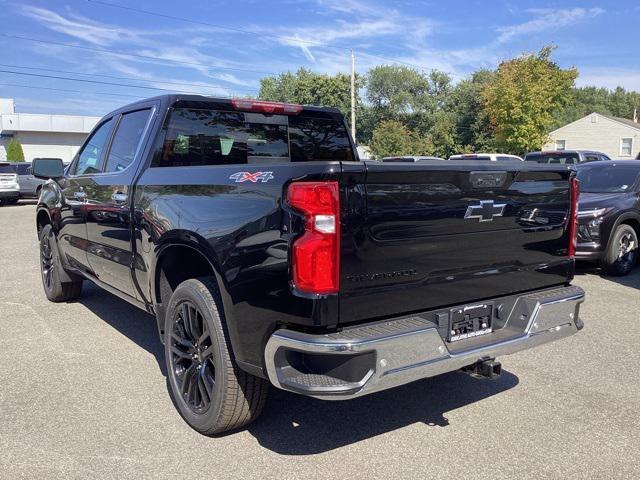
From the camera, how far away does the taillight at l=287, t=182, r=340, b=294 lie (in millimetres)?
2611

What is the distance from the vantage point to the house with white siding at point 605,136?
41.7 metres

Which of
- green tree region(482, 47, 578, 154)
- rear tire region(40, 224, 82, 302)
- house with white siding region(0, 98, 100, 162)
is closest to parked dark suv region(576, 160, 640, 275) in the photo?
rear tire region(40, 224, 82, 302)

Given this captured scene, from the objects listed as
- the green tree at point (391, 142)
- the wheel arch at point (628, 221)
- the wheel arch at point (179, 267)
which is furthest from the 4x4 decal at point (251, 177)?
the green tree at point (391, 142)

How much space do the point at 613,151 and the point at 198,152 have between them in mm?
45321

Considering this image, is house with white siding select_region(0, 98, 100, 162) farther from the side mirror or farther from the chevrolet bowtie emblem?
the chevrolet bowtie emblem

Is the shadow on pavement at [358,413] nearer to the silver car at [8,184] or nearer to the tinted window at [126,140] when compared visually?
the tinted window at [126,140]

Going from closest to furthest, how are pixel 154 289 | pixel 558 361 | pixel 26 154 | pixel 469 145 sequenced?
pixel 154 289, pixel 558 361, pixel 26 154, pixel 469 145

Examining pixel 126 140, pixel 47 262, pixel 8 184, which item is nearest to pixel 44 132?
pixel 8 184

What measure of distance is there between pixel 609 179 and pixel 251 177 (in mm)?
7985

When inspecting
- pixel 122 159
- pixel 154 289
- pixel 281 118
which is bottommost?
pixel 154 289

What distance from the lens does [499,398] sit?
3.99 meters

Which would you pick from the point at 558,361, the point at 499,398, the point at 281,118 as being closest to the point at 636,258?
the point at 558,361

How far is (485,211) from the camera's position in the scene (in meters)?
3.20

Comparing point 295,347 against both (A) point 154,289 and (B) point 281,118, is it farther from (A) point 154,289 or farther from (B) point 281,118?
(B) point 281,118
